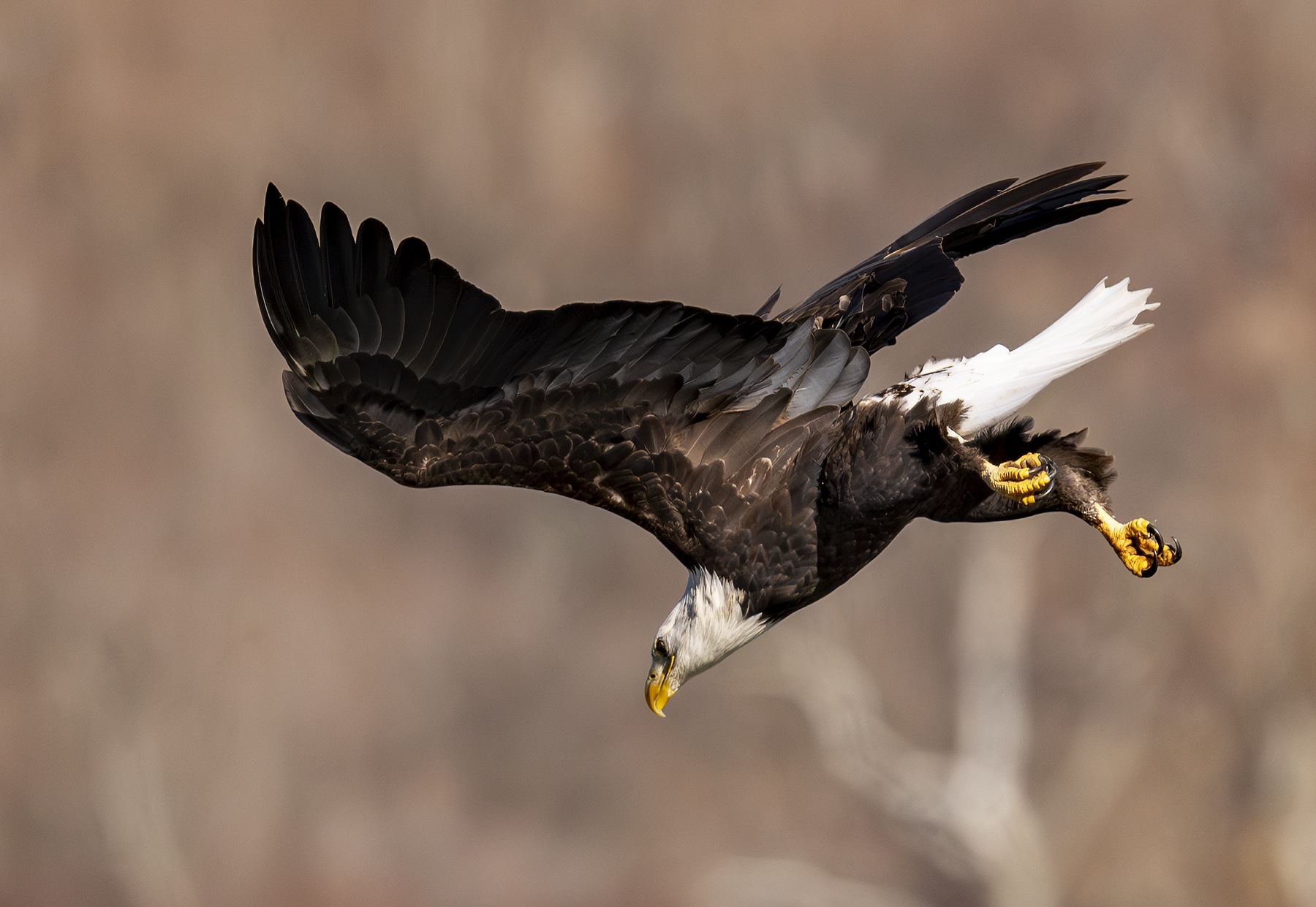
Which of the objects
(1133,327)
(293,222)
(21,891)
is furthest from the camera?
(21,891)

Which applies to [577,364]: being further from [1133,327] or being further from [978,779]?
[978,779]

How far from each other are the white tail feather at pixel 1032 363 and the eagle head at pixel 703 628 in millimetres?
609

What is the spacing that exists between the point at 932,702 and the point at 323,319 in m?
10.4

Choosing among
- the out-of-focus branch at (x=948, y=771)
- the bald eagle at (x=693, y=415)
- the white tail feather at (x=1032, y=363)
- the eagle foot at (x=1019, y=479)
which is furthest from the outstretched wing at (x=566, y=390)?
the out-of-focus branch at (x=948, y=771)

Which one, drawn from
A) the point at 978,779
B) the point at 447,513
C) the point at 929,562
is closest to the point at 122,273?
the point at 447,513

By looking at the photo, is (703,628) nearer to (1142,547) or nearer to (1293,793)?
(1142,547)

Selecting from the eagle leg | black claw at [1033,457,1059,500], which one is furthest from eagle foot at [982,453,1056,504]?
the eagle leg

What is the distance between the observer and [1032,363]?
3.46m

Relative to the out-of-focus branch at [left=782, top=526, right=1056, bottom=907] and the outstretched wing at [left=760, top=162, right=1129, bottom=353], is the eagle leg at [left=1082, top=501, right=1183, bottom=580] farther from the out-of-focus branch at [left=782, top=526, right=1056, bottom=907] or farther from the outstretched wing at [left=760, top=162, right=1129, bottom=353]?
the out-of-focus branch at [left=782, top=526, right=1056, bottom=907]

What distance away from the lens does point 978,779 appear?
42.3 feet

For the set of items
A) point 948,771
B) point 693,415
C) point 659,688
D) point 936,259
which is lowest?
point 659,688

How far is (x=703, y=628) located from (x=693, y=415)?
0.49 m

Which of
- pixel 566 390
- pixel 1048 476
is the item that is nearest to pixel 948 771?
pixel 1048 476

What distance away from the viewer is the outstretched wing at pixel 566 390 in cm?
312
